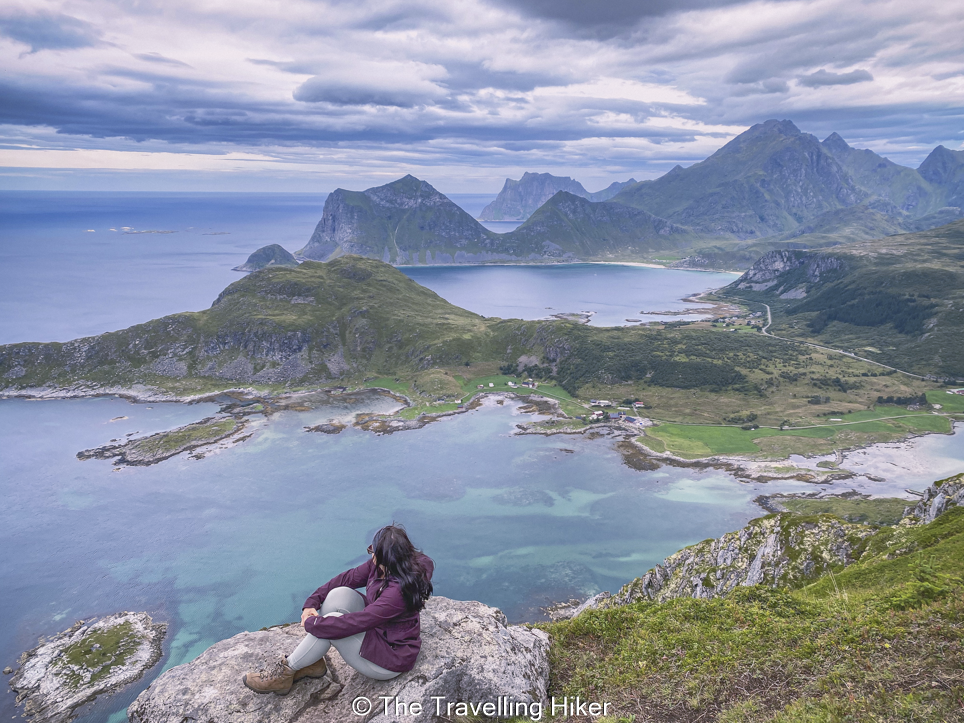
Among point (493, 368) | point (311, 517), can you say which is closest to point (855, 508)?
point (311, 517)

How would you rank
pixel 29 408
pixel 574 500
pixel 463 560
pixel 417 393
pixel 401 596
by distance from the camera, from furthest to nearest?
pixel 417 393, pixel 29 408, pixel 574 500, pixel 463 560, pixel 401 596

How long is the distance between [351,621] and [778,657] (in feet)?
37.4

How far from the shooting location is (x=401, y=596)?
10.6 m

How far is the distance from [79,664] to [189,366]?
386ft

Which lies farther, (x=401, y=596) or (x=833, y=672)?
(x=833, y=672)

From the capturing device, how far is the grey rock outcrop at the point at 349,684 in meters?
10.4

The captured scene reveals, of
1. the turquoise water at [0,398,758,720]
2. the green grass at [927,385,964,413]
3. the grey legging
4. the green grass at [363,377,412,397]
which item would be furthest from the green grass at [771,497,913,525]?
the green grass at [363,377,412,397]

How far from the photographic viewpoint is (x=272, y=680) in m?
10.7

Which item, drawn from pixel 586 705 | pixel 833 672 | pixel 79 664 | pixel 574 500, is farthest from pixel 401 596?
pixel 574 500

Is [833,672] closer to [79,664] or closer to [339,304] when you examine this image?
[79,664]

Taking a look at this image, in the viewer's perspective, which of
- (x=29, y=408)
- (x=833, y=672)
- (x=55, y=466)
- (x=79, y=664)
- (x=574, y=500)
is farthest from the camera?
(x=29, y=408)

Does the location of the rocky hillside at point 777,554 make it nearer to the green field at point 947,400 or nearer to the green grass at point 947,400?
the green field at point 947,400

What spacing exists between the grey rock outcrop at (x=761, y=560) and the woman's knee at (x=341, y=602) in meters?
34.3

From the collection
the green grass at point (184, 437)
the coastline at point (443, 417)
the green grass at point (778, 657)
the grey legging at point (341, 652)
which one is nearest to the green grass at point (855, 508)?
the coastline at point (443, 417)
